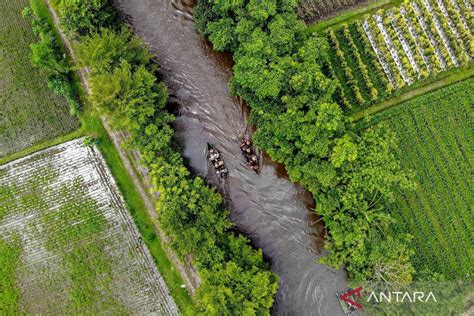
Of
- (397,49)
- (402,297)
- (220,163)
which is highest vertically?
(397,49)

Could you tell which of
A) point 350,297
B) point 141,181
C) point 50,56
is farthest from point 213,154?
point 350,297

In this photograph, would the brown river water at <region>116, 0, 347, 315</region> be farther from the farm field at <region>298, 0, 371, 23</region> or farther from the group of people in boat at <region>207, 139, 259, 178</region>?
the farm field at <region>298, 0, 371, 23</region>

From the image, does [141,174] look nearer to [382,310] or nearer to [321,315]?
[321,315]

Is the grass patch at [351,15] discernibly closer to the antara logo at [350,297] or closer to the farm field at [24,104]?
the antara logo at [350,297]

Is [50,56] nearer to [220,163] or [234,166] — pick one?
[220,163]

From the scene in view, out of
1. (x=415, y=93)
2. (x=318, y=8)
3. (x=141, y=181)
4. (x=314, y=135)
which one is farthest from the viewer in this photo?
(x=318, y=8)
